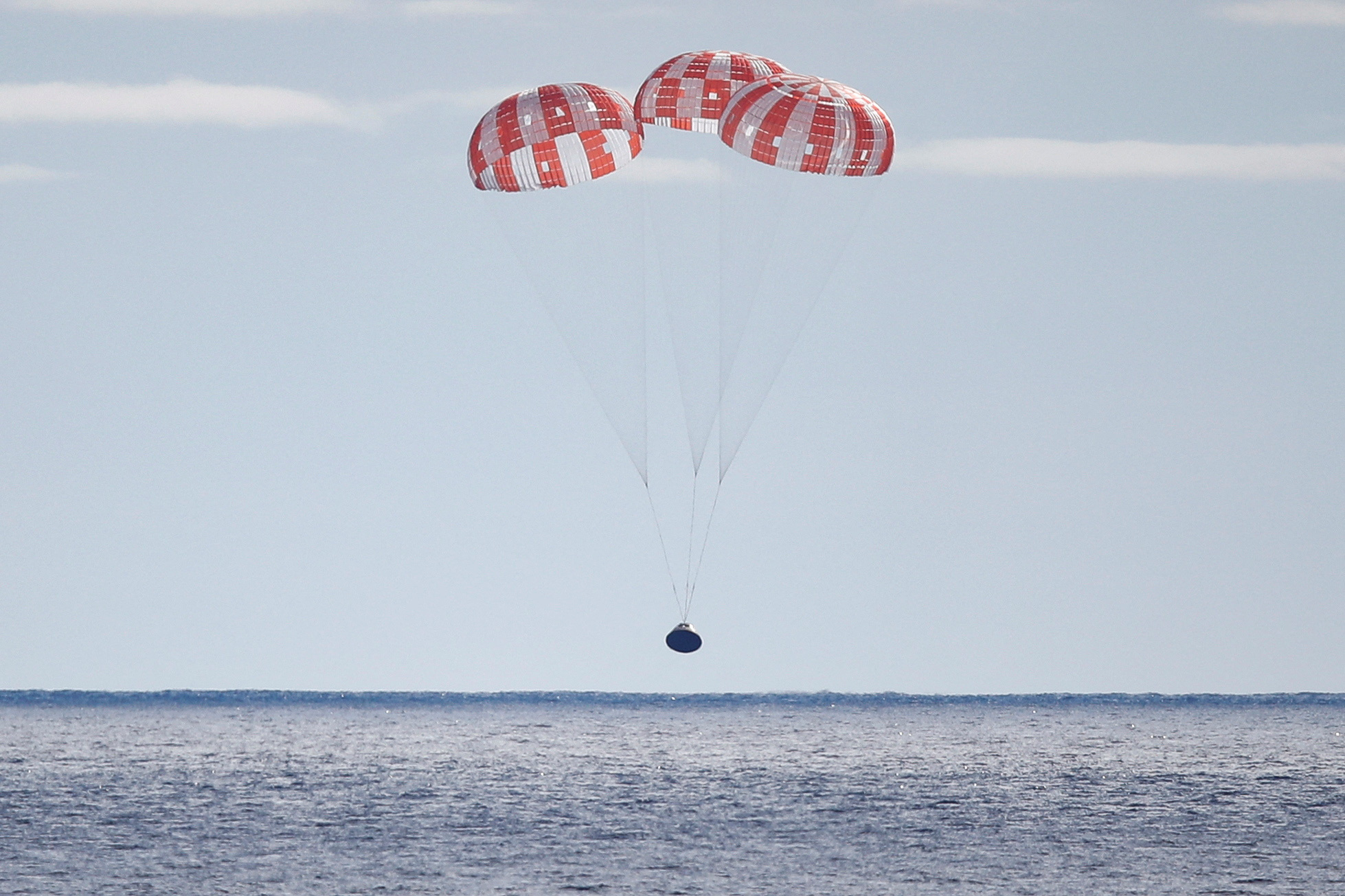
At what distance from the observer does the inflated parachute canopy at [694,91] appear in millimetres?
23859

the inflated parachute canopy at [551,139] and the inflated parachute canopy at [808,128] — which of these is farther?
the inflated parachute canopy at [551,139]

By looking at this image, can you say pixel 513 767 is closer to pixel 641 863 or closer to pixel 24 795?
pixel 24 795

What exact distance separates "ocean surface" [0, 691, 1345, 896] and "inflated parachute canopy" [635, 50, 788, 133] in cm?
1185

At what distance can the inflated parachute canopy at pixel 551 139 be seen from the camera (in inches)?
938

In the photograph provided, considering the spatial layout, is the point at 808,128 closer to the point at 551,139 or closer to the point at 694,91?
the point at 694,91

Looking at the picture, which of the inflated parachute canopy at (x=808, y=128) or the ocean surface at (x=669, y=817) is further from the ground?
the inflated parachute canopy at (x=808, y=128)

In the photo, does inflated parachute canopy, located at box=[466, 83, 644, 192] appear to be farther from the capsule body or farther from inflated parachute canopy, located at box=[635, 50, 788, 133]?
the capsule body

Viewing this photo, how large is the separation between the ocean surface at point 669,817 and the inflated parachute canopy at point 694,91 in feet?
38.9

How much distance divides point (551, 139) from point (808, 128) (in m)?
3.71

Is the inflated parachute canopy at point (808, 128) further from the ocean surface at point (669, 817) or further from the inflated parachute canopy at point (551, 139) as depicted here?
the ocean surface at point (669, 817)

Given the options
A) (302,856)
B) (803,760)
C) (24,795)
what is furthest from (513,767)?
(302,856)

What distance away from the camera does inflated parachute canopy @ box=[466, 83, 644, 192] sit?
2383cm

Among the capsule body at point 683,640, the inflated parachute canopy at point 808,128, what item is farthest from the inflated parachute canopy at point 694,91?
the capsule body at point 683,640

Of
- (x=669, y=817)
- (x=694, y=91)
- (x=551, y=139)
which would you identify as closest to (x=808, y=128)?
(x=694, y=91)
